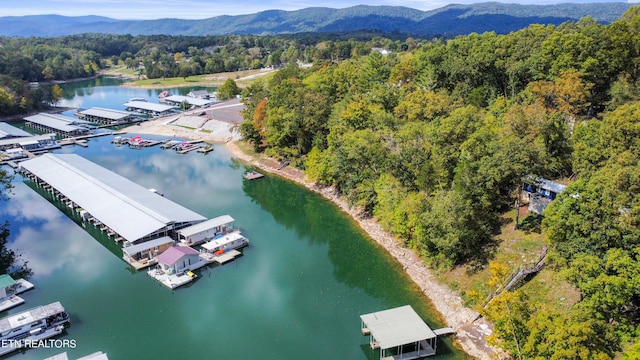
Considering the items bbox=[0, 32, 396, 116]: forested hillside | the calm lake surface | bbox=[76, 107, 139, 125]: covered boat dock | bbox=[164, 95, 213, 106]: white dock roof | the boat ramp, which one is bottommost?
the calm lake surface

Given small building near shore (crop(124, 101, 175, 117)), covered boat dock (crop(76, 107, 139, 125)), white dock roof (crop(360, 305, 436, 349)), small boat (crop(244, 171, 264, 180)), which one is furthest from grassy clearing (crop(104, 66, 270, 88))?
white dock roof (crop(360, 305, 436, 349))

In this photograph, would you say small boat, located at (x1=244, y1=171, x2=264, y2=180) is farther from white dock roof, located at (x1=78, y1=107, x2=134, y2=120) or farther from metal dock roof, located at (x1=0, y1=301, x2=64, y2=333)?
white dock roof, located at (x1=78, y1=107, x2=134, y2=120)

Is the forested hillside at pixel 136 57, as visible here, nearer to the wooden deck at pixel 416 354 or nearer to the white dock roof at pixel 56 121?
the white dock roof at pixel 56 121

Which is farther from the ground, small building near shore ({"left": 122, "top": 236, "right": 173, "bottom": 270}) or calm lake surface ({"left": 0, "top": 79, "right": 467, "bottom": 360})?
small building near shore ({"left": 122, "top": 236, "right": 173, "bottom": 270})

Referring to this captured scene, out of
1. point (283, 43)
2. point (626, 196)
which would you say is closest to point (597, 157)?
point (626, 196)

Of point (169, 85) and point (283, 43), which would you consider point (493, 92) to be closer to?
point (169, 85)

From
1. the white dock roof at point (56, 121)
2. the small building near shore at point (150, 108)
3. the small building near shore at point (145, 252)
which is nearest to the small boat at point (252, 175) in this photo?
the small building near shore at point (145, 252)
